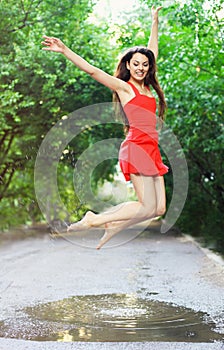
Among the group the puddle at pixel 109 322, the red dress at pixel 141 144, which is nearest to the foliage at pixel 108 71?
the puddle at pixel 109 322

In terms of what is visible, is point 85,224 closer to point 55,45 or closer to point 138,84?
point 138,84

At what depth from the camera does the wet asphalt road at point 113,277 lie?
7012mm

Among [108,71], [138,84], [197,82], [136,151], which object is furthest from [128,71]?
[108,71]

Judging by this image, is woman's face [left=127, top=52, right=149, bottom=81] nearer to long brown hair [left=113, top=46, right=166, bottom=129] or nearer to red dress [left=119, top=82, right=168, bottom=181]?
long brown hair [left=113, top=46, right=166, bottom=129]

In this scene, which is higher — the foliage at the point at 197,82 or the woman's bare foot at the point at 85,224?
the foliage at the point at 197,82

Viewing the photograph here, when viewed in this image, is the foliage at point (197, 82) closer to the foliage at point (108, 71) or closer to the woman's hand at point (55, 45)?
the foliage at point (108, 71)

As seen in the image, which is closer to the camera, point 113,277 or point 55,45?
point 55,45

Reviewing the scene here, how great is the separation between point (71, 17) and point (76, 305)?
1013cm

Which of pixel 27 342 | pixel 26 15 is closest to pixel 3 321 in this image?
pixel 27 342

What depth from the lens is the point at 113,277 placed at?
10.5 m

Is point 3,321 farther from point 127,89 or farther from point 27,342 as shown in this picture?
point 127,89

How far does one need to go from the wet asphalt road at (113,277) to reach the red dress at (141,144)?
1679 mm

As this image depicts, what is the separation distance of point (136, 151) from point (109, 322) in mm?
2660

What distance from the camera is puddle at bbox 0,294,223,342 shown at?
603cm
